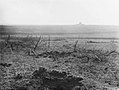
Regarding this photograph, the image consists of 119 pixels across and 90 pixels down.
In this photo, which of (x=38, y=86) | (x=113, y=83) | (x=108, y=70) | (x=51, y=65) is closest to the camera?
(x=38, y=86)

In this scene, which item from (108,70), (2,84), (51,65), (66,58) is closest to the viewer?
(2,84)

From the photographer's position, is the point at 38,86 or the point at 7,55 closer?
the point at 38,86

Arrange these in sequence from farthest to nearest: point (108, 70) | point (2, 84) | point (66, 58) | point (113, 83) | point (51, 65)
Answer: point (66, 58) < point (51, 65) < point (108, 70) < point (113, 83) < point (2, 84)

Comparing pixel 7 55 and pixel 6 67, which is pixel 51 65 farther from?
pixel 7 55

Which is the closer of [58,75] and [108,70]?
[58,75]

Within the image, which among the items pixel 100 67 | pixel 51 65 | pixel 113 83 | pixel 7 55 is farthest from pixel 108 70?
pixel 7 55

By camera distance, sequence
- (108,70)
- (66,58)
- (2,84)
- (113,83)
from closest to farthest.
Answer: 1. (2,84)
2. (113,83)
3. (108,70)
4. (66,58)

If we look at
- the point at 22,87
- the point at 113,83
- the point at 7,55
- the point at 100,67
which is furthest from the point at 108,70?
the point at 7,55

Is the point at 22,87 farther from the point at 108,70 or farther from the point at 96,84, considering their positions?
the point at 108,70

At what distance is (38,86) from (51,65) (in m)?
4.83

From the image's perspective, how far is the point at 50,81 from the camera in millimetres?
9000

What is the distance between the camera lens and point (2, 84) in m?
9.24

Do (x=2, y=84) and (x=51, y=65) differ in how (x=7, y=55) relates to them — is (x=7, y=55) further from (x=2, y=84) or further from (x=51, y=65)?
(x=2, y=84)

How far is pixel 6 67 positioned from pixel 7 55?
4.00 m
